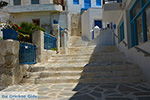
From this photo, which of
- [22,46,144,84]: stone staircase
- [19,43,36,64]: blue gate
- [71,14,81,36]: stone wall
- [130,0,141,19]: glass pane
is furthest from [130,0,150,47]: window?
[71,14,81,36]: stone wall

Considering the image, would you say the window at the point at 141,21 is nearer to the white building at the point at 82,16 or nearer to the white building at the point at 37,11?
the white building at the point at 82,16

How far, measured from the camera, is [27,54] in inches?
344

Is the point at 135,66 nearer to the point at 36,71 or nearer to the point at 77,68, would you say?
the point at 77,68

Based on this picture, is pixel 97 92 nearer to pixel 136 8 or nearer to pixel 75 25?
pixel 136 8

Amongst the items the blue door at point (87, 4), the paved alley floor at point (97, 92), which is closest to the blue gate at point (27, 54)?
the paved alley floor at point (97, 92)

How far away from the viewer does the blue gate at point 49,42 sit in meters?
11.5

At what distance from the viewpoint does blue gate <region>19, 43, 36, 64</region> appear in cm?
847

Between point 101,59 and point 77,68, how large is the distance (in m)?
2.48

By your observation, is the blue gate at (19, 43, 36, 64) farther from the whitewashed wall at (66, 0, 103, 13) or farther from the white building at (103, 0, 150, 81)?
the whitewashed wall at (66, 0, 103, 13)

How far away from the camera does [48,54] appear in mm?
11203

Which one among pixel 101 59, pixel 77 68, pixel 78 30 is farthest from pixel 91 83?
pixel 78 30

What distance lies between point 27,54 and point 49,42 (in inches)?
137

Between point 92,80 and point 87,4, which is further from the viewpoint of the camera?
point 87,4

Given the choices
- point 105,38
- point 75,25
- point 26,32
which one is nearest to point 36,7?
point 75,25
